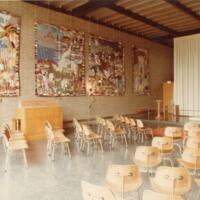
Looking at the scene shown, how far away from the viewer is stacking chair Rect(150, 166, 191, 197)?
349 centimetres

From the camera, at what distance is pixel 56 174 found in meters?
5.65

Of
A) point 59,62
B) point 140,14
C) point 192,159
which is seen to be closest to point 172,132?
point 192,159

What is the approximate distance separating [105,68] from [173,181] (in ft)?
38.5

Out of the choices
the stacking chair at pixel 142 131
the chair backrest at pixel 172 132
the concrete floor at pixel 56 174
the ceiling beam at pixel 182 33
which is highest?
the ceiling beam at pixel 182 33

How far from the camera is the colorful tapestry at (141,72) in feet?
55.9

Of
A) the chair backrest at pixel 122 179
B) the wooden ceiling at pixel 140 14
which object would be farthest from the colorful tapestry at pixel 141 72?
the chair backrest at pixel 122 179

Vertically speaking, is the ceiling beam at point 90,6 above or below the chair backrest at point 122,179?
above

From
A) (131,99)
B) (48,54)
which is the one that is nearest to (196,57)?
(131,99)

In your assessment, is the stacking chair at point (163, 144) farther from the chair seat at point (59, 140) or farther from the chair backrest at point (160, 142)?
the chair seat at point (59, 140)

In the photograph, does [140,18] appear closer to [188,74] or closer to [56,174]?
[188,74]

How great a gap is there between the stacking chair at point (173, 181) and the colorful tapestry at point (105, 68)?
10527 millimetres

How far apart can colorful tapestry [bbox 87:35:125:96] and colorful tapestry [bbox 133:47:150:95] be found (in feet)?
4.68

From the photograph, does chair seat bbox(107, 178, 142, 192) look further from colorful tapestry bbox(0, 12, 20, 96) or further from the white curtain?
the white curtain

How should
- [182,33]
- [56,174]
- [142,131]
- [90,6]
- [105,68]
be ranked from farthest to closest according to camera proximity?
[182,33], [105,68], [90,6], [142,131], [56,174]
